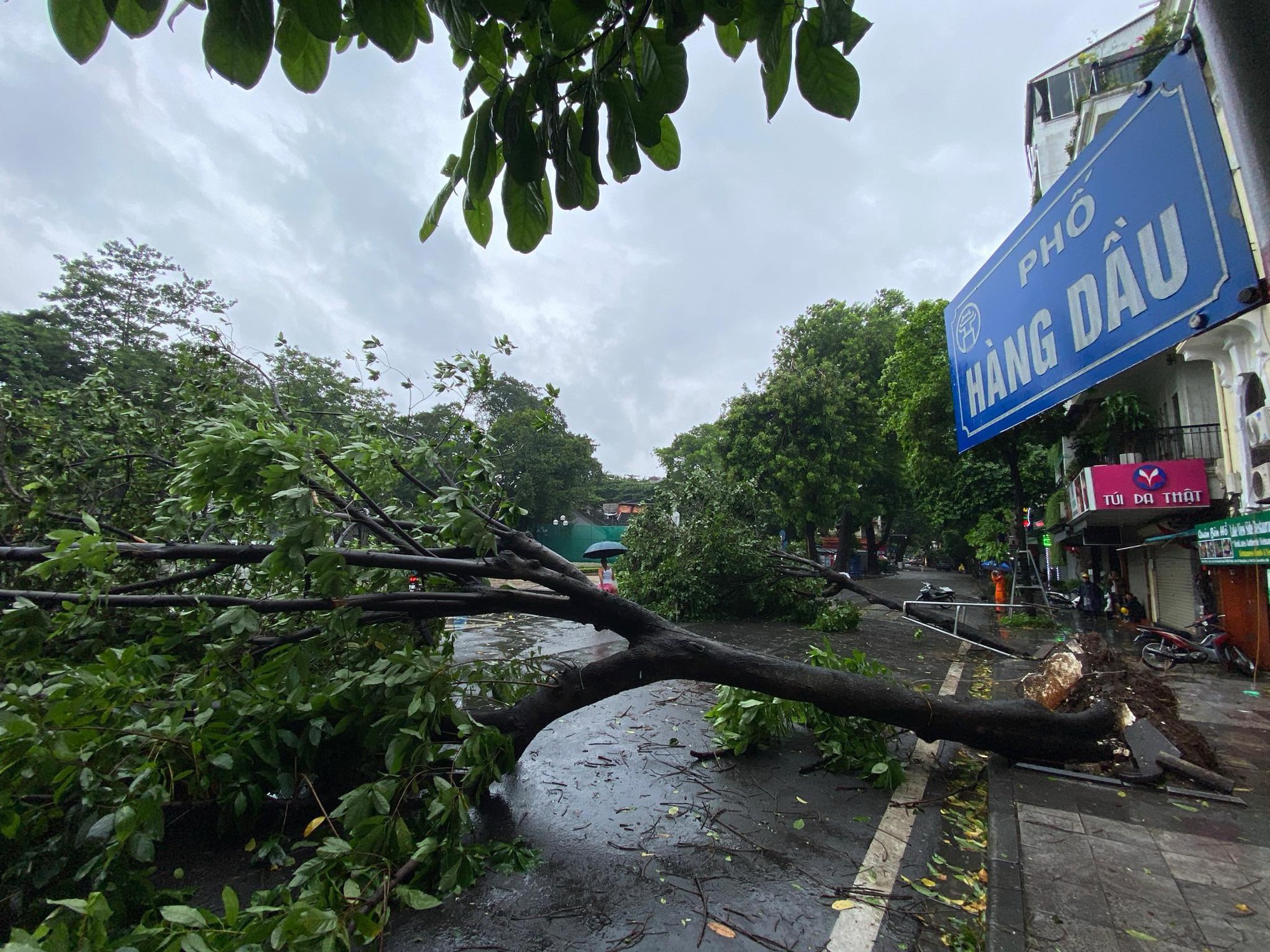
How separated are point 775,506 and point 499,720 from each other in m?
17.4

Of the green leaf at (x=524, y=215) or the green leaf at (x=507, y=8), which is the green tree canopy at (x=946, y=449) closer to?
the green leaf at (x=524, y=215)

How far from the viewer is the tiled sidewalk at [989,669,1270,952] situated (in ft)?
8.64

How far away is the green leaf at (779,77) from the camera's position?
4.02 feet

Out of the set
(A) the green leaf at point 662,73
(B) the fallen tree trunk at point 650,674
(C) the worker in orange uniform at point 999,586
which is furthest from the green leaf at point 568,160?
(C) the worker in orange uniform at point 999,586

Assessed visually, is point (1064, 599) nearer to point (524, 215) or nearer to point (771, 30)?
point (771, 30)

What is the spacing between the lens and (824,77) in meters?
1.15

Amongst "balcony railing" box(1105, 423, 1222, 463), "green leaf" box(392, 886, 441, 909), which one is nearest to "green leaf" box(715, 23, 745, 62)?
"green leaf" box(392, 886, 441, 909)

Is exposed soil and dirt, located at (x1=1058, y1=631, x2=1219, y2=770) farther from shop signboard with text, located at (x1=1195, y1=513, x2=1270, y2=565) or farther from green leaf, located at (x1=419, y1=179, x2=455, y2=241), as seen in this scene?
green leaf, located at (x1=419, y1=179, x2=455, y2=241)

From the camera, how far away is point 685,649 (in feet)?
13.5

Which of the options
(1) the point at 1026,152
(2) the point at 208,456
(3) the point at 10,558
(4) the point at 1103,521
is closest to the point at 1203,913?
(2) the point at 208,456

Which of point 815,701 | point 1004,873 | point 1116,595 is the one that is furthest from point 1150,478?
point 1004,873

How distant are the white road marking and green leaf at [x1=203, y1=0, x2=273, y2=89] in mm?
3562

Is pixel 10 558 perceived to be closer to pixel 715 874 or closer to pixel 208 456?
pixel 208 456

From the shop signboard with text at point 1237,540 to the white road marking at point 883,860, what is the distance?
18.1 ft
